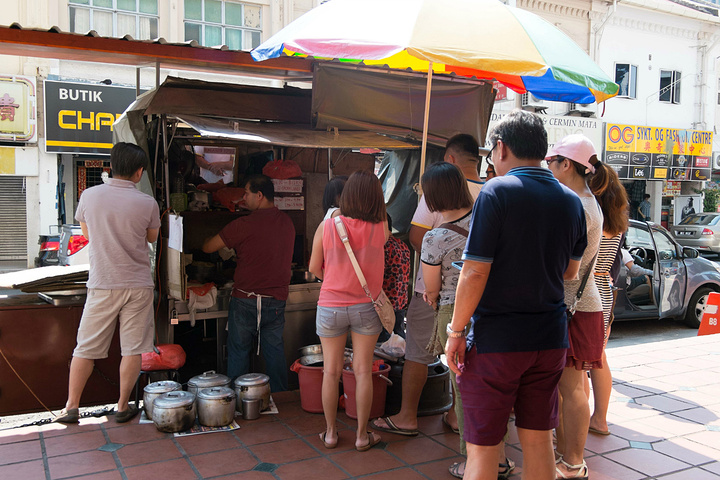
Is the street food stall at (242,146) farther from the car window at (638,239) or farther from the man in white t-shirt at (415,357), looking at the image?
the car window at (638,239)

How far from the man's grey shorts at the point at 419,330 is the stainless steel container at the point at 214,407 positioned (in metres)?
1.30

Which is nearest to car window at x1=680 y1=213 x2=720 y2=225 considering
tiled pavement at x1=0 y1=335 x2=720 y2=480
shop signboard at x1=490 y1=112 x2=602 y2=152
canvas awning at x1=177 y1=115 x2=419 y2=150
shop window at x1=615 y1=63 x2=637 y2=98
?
shop signboard at x1=490 y1=112 x2=602 y2=152

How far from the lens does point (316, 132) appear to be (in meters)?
5.31

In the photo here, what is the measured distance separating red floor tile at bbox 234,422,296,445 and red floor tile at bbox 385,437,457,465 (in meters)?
0.73

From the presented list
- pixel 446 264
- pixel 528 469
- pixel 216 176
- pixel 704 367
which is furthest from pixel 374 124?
pixel 704 367

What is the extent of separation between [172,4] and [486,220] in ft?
46.3

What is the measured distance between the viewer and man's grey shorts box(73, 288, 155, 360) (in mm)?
4211

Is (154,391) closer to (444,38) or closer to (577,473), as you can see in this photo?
(577,473)

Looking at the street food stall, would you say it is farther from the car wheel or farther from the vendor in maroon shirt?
the car wheel

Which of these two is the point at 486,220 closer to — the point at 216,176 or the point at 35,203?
the point at 216,176

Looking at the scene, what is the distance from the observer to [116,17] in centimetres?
1412

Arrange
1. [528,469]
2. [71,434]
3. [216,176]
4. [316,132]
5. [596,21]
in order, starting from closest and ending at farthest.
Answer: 1. [528,469]
2. [71,434]
3. [316,132]
4. [216,176]
5. [596,21]

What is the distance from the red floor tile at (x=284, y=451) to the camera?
375 centimetres

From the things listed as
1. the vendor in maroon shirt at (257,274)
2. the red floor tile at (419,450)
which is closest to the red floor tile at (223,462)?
the red floor tile at (419,450)
